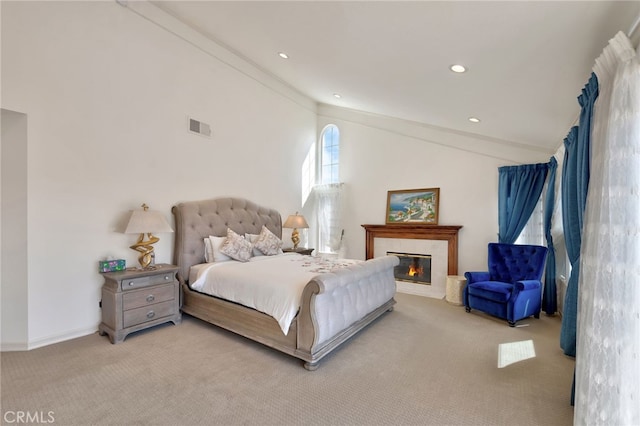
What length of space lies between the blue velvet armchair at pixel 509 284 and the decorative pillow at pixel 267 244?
2894mm

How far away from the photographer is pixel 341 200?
20.2 ft

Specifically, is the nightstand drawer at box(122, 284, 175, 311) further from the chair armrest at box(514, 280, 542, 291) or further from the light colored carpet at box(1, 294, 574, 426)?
the chair armrest at box(514, 280, 542, 291)

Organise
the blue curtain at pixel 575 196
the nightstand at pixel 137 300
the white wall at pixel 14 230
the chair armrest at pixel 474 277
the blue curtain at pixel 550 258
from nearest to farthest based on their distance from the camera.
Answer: the blue curtain at pixel 575 196
the white wall at pixel 14 230
the nightstand at pixel 137 300
the blue curtain at pixel 550 258
the chair armrest at pixel 474 277

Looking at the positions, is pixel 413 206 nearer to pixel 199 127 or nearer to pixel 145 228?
pixel 199 127

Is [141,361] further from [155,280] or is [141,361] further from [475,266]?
[475,266]

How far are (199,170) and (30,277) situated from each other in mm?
2199

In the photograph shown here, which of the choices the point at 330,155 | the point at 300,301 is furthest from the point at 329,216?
the point at 300,301

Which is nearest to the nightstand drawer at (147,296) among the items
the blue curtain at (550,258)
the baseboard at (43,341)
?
the baseboard at (43,341)

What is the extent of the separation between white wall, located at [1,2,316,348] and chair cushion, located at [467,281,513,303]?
3996mm

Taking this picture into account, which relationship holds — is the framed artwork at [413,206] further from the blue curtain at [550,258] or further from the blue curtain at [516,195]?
the blue curtain at [550,258]

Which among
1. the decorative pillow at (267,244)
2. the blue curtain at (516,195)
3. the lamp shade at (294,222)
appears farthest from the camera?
the lamp shade at (294,222)

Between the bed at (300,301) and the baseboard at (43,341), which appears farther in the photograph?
the baseboard at (43,341)

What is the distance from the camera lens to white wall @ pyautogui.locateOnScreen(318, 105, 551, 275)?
4711 millimetres

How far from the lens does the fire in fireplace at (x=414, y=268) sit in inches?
205
